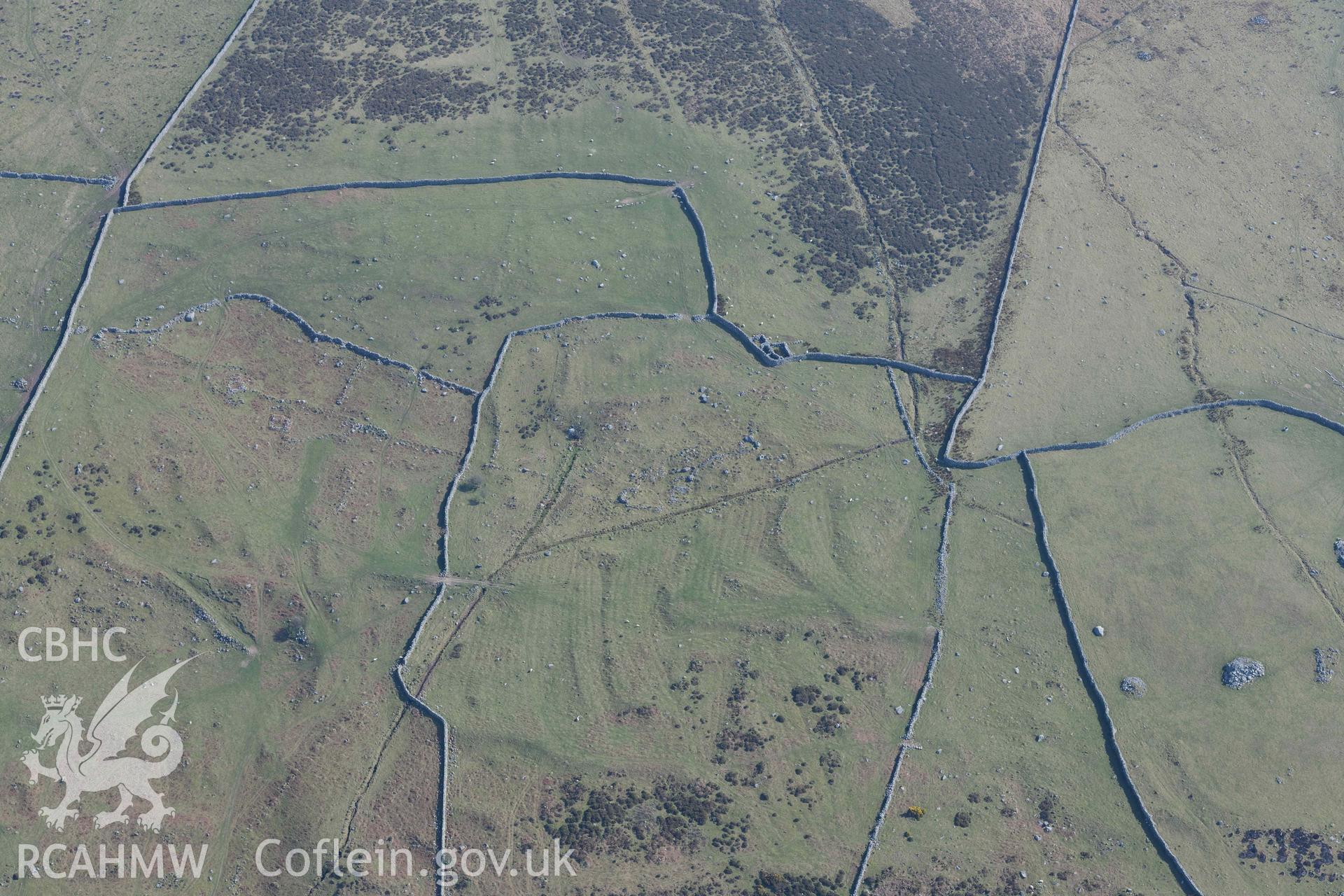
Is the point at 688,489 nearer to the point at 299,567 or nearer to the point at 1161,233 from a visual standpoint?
the point at 299,567

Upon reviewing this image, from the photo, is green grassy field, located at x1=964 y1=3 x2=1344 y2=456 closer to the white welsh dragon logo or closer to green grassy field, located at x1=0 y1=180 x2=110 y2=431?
the white welsh dragon logo

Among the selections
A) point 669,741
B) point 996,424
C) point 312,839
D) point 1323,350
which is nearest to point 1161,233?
point 1323,350

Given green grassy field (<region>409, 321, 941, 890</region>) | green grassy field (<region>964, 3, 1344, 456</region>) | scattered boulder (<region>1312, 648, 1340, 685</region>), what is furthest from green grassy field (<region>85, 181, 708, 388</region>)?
scattered boulder (<region>1312, 648, 1340, 685</region>)

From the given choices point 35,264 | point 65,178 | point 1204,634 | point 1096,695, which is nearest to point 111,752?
point 35,264

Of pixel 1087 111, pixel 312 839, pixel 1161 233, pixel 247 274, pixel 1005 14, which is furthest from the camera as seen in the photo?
pixel 1005 14

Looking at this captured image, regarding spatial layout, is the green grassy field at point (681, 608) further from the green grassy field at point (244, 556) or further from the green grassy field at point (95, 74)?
the green grassy field at point (95, 74)

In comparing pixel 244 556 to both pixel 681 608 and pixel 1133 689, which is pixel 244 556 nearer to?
pixel 681 608
